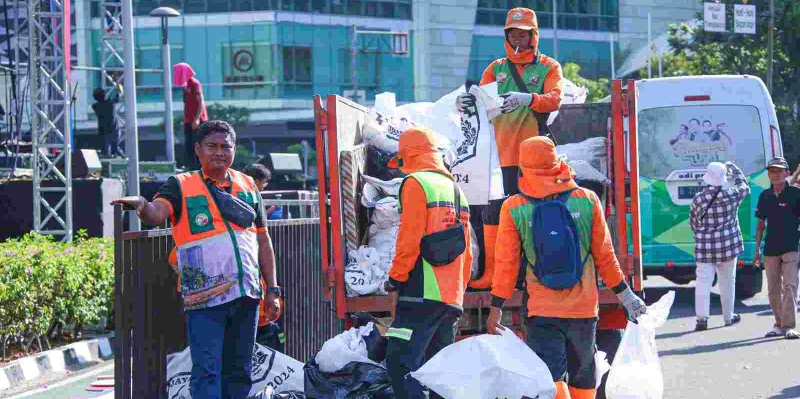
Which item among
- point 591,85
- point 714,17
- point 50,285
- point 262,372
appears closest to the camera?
point 262,372

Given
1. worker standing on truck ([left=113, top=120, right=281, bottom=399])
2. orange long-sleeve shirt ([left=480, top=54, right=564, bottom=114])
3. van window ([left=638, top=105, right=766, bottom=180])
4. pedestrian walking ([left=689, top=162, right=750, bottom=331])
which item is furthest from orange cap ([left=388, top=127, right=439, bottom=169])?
van window ([left=638, top=105, right=766, bottom=180])

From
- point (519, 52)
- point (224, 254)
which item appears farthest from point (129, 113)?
point (224, 254)

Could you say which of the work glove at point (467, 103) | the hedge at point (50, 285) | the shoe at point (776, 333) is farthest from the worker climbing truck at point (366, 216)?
the shoe at point (776, 333)

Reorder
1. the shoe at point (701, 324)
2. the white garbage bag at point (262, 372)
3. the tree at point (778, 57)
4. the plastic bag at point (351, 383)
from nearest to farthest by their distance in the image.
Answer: the plastic bag at point (351, 383) < the white garbage bag at point (262, 372) < the shoe at point (701, 324) < the tree at point (778, 57)

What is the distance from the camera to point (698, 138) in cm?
1477

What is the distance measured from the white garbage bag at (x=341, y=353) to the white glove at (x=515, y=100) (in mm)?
1779

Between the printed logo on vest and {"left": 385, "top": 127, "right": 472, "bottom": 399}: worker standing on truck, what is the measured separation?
1.03 m

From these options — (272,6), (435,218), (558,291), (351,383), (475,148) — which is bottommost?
(351,383)

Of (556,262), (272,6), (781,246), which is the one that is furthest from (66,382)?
(272,6)

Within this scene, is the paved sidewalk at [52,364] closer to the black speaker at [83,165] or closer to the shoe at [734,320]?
the shoe at [734,320]

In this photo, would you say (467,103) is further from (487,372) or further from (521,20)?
(487,372)

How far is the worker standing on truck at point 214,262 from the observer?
655 centimetres

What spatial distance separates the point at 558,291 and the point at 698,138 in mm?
8878

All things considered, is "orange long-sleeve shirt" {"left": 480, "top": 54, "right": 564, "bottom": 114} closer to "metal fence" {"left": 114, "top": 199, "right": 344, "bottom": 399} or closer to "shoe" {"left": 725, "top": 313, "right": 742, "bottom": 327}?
"metal fence" {"left": 114, "top": 199, "right": 344, "bottom": 399}
